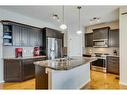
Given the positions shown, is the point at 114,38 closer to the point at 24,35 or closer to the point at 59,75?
the point at 59,75

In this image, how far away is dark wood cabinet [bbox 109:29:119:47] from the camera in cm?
556

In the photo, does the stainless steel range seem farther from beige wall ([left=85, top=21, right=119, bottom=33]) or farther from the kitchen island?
the kitchen island

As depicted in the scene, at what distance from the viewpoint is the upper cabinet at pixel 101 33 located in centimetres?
596

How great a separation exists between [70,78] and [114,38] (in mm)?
3625

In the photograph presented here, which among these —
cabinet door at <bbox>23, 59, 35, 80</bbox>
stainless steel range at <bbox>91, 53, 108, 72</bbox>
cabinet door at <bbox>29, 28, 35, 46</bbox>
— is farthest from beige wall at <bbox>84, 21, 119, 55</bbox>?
cabinet door at <bbox>23, 59, 35, 80</bbox>

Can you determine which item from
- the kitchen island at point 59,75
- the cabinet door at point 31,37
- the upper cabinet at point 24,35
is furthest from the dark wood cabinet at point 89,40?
the cabinet door at point 31,37

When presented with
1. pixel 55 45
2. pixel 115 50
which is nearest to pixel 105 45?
pixel 115 50

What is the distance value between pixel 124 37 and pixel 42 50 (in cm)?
370

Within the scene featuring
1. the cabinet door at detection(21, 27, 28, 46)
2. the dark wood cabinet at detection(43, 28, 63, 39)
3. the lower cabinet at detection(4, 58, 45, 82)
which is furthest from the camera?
the dark wood cabinet at detection(43, 28, 63, 39)

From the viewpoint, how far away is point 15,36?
440 cm

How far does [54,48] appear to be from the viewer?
19.7 feet

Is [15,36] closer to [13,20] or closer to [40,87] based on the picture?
[13,20]

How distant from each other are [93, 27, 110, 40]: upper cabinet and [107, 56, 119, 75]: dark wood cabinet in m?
1.14
